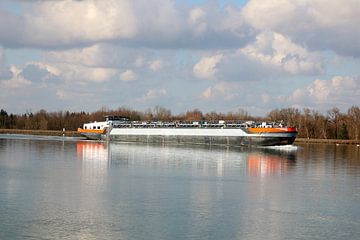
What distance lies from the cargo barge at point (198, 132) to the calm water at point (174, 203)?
27735 millimetres

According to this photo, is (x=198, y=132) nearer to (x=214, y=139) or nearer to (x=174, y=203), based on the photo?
(x=214, y=139)

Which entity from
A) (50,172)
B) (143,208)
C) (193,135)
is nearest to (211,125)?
(193,135)

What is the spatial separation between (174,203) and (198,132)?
4917cm

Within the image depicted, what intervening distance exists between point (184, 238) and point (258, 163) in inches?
952

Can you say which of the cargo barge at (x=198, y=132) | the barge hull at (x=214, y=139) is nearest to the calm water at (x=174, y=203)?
the barge hull at (x=214, y=139)

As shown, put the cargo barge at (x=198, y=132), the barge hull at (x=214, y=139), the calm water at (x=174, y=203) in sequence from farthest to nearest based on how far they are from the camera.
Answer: the cargo barge at (x=198, y=132) → the barge hull at (x=214, y=139) → the calm water at (x=174, y=203)

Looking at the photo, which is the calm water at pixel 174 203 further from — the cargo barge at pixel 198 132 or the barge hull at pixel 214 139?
the cargo barge at pixel 198 132

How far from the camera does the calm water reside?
48.9 ft

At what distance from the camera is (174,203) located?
1903 centimetres

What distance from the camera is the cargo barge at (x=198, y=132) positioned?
59259mm

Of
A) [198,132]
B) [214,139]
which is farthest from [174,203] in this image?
[198,132]

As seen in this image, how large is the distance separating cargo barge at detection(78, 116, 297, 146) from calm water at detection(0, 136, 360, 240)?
27.7 meters

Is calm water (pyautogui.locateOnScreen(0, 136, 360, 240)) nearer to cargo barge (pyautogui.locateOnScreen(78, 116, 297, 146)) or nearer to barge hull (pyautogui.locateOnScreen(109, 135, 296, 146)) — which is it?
barge hull (pyautogui.locateOnScreen(109, 135, 296, 146))

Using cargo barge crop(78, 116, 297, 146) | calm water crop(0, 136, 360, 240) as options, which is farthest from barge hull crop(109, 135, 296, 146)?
calm water crop(0, 136, 360, 240)
